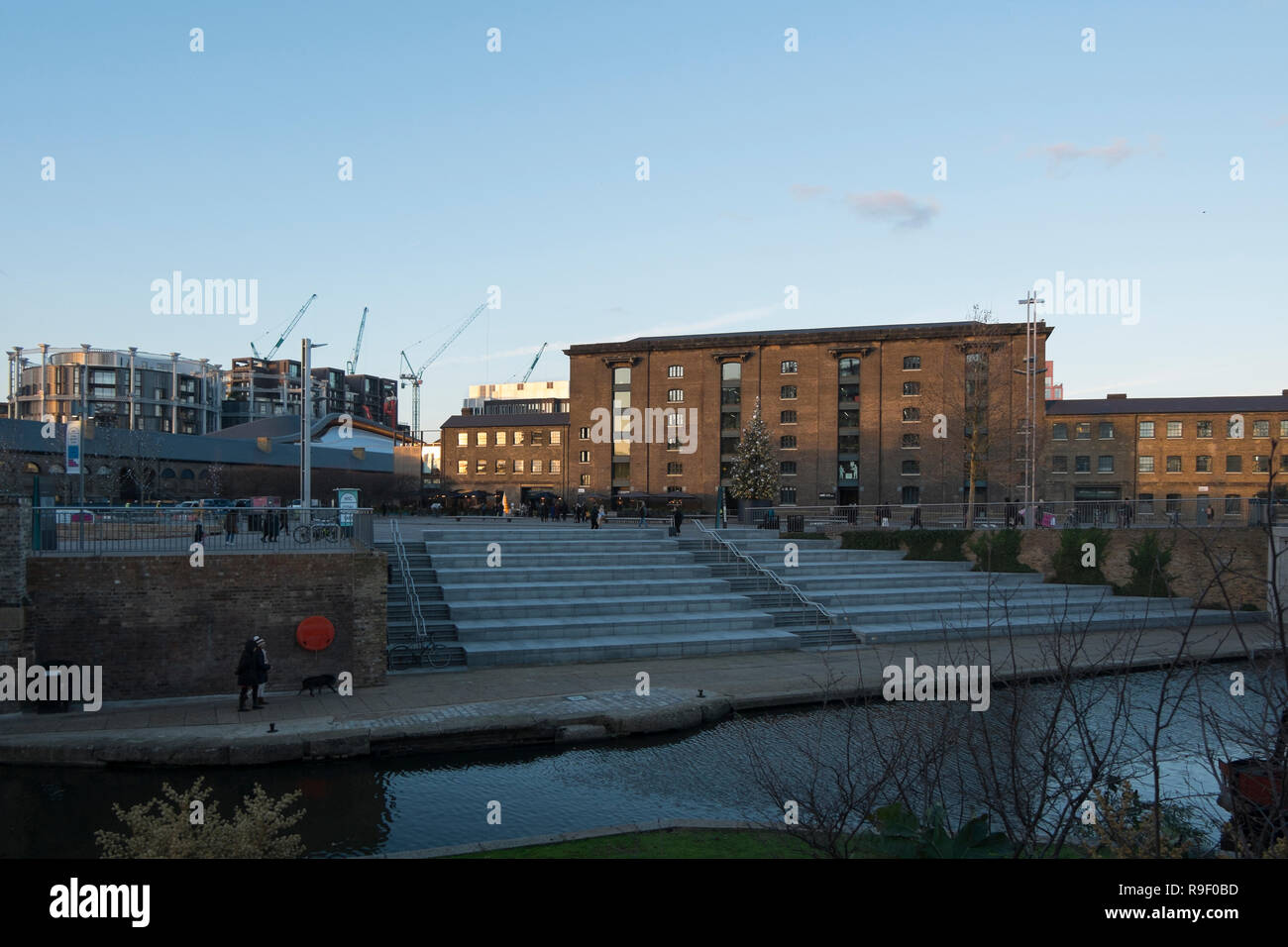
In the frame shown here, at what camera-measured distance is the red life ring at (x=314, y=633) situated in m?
18.6

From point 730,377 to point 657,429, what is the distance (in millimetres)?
7476

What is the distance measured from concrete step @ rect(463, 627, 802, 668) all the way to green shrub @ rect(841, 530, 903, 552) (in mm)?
11625

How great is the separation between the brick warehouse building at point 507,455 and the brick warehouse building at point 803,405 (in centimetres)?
554

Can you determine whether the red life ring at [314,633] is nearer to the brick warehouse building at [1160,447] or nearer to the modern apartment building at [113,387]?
the brick warehouse building at [1160,447]

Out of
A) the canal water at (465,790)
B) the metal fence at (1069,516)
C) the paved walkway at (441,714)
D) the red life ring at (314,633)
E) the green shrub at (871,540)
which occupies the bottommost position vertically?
the canal water at (465,790)

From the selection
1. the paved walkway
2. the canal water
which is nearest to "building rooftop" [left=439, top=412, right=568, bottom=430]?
the paved walkway

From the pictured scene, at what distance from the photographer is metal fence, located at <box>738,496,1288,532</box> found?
35.0m

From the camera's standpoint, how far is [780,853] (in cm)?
970

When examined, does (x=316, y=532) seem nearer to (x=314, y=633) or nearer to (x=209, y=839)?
(x=314, y=633)

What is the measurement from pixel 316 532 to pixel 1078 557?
87.2 feet

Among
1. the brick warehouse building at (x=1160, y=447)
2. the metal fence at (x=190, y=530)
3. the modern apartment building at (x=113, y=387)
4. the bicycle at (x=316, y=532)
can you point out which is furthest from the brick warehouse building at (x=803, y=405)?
the modern apartment building at (x=113, y=387)

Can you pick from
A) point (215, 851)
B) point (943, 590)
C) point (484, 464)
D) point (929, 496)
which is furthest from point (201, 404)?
point (215, 851)

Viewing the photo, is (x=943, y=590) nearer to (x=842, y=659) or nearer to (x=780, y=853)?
(x=842, y=659)

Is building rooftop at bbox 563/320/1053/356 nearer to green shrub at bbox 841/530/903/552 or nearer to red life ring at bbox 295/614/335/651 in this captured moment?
green shrub at bbox 841/530/903/552
